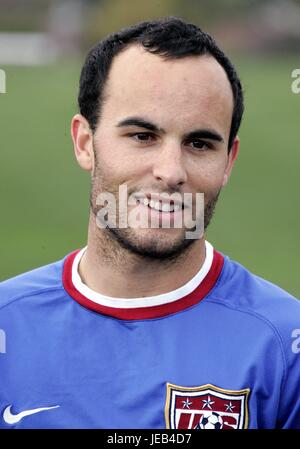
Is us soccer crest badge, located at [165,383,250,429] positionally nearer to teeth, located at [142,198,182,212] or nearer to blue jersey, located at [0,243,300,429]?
blue jersey, located at [0,243,300,429]

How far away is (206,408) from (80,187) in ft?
50.9

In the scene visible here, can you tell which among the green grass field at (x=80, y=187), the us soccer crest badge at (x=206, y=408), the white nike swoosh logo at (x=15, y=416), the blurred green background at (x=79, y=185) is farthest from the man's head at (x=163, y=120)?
the blurred green background at (x=79, y=185)

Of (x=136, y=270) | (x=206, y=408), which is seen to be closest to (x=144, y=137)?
(x=136, y=270)

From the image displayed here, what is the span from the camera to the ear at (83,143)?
A: 13.2 ft

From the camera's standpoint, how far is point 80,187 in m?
19.1

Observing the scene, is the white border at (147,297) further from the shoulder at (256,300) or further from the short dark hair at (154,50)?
the short dark hair at (154,50)

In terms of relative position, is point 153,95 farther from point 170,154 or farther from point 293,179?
point 293,179

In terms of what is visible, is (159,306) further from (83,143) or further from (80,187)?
(80,187)

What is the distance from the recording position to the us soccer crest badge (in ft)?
12.0

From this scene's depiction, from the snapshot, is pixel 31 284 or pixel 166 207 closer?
pixel 166 207

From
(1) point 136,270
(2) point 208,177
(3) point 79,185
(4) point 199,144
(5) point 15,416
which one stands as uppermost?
(3) point 79,185

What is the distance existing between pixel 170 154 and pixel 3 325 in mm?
894

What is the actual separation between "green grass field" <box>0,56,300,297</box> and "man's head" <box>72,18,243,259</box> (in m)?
8.78

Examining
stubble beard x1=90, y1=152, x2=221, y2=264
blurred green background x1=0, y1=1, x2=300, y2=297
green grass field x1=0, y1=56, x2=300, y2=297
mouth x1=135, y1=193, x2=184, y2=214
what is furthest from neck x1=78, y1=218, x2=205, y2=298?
blurred green background x1=0, y1=1, x2=300, y2=297
